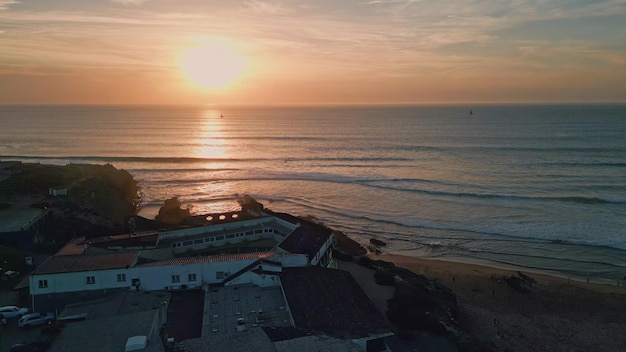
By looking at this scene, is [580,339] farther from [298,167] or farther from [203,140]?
[203,140]

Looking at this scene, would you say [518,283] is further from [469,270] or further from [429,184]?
[429,184]

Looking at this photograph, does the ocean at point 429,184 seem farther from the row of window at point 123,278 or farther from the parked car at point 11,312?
the parked car at point 11,312

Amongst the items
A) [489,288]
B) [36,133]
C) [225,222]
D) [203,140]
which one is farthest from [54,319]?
[36,133]

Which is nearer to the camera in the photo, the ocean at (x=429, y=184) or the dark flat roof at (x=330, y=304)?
the dark flat roof at (x=330, y=304)

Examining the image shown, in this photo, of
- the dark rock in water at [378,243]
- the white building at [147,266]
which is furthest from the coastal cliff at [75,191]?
the dark rock in water at [378,243]

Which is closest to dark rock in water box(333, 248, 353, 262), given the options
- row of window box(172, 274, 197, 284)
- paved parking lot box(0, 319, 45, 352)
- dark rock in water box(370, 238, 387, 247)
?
dark rock in water box(370, 238, 387, 247)

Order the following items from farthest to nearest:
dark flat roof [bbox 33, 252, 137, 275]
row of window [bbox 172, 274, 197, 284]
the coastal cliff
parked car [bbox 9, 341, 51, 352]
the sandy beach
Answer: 1. the coastal cliff
2. the sandy beach
3. row of window [bbox 172, 274, 197, 284]
4. dark flat roof [bbox 33, 252, 137, 275]
5. parked car [bbox 9, 341, 51, 352]

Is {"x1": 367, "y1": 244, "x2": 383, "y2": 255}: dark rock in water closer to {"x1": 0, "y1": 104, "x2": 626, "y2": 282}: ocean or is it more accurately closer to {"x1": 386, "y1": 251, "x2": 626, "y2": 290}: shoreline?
{"x1": 386, "y1": 251, "x2": 626, "y2": 290}: shoreline
